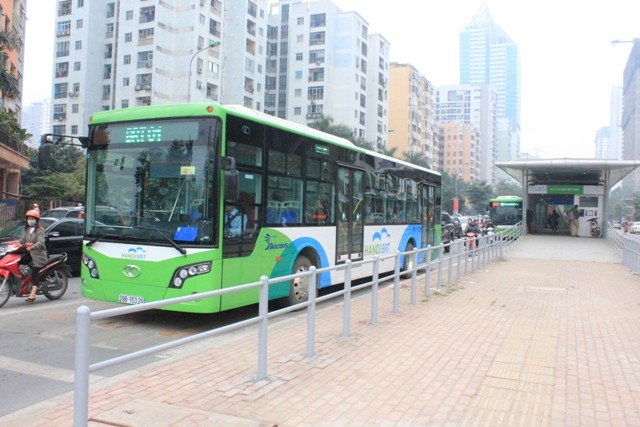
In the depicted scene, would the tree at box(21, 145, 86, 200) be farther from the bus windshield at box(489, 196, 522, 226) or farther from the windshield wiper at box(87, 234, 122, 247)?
the windshield wiper at box(87, 234, 122, 247)

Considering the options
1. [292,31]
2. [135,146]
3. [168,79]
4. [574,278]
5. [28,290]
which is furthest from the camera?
[292,31]

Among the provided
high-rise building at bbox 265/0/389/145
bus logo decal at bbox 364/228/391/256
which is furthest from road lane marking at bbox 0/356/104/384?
high-rise building at bbox 265/0/389/145

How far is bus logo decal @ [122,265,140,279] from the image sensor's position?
7.42 m

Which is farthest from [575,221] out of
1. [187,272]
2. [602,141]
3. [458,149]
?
[458,149]

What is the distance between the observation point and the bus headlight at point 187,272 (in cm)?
714

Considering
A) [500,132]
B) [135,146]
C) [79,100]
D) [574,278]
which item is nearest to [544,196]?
[574,278]

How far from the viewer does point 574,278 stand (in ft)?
48.3

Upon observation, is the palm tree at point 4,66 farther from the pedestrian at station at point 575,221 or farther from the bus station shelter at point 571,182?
the pedestrian at station at point 575,221

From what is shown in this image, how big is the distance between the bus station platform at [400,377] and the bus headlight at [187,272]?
3.07 ft

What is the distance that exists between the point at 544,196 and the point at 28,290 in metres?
32.0

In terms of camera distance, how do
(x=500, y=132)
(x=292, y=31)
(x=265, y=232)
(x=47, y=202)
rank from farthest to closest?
(x=500, y=132), (x=292, y=31), (x=47, y=202), (x=265, y=232)

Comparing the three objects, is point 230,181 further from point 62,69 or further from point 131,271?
point 62,69

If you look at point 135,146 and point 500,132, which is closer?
point 135,146

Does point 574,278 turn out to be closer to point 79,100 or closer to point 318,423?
point 318,423
